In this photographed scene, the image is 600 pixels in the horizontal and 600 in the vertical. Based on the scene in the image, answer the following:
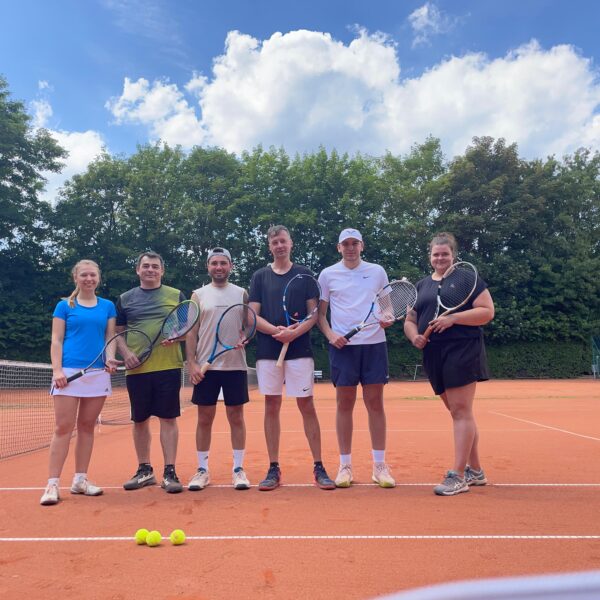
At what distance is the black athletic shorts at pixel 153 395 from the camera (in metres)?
4.75

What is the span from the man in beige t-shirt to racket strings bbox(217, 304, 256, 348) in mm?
59

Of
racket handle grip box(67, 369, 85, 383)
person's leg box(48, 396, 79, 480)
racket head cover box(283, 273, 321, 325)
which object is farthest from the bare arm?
racket head cover box(283, 273, 321, 325)

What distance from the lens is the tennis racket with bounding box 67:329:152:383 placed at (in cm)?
465

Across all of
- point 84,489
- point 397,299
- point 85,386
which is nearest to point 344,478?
point 397,299

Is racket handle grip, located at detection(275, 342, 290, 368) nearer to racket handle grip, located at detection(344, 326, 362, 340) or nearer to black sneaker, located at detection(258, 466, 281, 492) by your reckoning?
racket handle grip, located at detection(344, 326, 362, 340)

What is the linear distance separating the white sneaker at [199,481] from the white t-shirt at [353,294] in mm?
1606

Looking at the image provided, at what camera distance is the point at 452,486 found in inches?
170

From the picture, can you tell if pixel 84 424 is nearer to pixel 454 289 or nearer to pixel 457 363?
pixel 457 363

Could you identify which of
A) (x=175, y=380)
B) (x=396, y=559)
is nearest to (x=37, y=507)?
(x=175, y=380)

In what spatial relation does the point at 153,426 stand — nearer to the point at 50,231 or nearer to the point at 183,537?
the point at 183,537

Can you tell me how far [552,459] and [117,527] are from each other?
14.7 feet

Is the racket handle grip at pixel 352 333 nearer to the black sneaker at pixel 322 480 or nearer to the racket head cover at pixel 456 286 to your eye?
the racket head cover at pixel 456 286

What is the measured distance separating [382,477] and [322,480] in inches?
19.0

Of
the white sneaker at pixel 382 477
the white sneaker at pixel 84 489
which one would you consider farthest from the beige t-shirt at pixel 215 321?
the white sneaker at pixel 382 477
